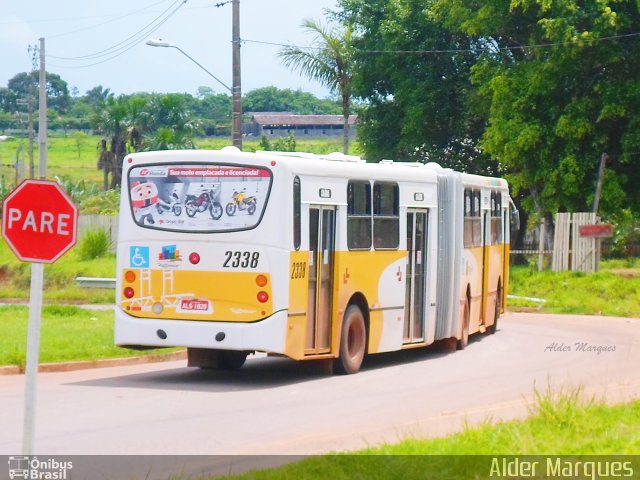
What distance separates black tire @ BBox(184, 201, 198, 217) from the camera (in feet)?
56.9

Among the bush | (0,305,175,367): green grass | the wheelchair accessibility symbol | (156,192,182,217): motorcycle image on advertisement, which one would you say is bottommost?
(0,305,175,367): green grass

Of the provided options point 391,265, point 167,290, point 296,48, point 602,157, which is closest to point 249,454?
point 167,290

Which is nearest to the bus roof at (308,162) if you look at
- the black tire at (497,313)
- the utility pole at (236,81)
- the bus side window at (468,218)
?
the bus side window at (468,218)

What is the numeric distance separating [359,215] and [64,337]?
559 cm

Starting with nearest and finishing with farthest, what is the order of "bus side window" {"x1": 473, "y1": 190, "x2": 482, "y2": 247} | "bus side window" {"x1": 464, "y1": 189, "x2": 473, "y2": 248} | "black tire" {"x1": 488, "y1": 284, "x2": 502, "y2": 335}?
1. "bus side window" {"x1": 464, "y1": 189, "x2": 473, "y2": 248}
2. "bus side window" {"x1": 473, "y1": 190, "x2": 482, "y2": 247}
3. "black tire" {"x1": 488, "y1": 284, "x2": 502, "y2": 335}

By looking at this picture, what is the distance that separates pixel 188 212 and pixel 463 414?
5080 millimetres

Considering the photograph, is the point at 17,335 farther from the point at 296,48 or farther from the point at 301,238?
the point at 296,48

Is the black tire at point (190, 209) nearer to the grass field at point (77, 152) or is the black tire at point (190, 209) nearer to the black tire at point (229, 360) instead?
the black tire at point (229, 360)

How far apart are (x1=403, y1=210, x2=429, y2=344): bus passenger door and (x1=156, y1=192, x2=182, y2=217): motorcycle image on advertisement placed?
15.6 ft

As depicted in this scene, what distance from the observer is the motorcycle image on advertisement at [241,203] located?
1714 cm

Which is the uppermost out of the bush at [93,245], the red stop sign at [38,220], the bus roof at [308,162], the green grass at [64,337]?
the bus roof at [308,162]

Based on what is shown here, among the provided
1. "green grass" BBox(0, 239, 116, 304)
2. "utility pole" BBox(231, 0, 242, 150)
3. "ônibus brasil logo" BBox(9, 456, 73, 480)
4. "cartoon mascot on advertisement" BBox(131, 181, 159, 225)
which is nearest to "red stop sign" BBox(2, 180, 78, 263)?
"ônibus brasil logo" BBox(9, 456, 73, 480)

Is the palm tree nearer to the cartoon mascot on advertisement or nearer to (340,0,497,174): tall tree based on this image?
(340,0,497,174): tall tree

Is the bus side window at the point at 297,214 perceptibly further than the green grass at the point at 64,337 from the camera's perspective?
No
